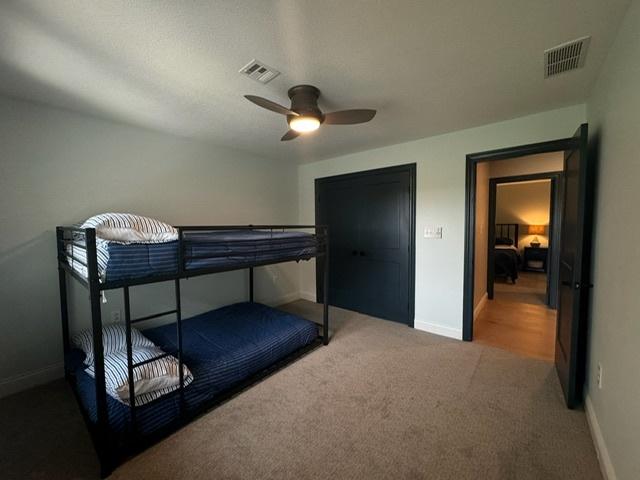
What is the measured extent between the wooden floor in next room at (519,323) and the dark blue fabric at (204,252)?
233 centimetres

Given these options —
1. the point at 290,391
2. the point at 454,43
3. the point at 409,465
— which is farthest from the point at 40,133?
the point at 409,465

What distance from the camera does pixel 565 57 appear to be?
1.52 m

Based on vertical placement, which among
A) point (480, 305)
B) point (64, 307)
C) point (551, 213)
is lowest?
point (480, 305)

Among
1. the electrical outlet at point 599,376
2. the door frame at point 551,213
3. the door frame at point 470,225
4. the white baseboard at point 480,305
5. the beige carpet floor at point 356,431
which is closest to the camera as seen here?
the beige carpet floor at point 356,431

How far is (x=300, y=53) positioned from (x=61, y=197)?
7.37 feet

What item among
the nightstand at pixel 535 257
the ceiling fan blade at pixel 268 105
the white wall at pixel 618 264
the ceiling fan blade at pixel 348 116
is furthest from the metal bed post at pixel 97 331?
A: the nightstand at pixel 535 257

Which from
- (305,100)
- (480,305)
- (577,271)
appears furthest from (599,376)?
(305,100)

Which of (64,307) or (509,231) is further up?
(509,231)

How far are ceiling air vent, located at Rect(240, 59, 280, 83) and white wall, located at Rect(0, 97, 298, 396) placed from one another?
5.22 ft

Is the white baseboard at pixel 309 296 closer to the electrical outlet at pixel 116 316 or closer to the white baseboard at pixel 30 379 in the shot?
the electrical outlet at pixel 116 316

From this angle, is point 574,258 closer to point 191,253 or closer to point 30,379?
point 191,253

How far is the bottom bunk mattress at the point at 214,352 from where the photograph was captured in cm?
160

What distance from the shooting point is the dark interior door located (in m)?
1.67

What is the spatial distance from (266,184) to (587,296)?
11.4ft
